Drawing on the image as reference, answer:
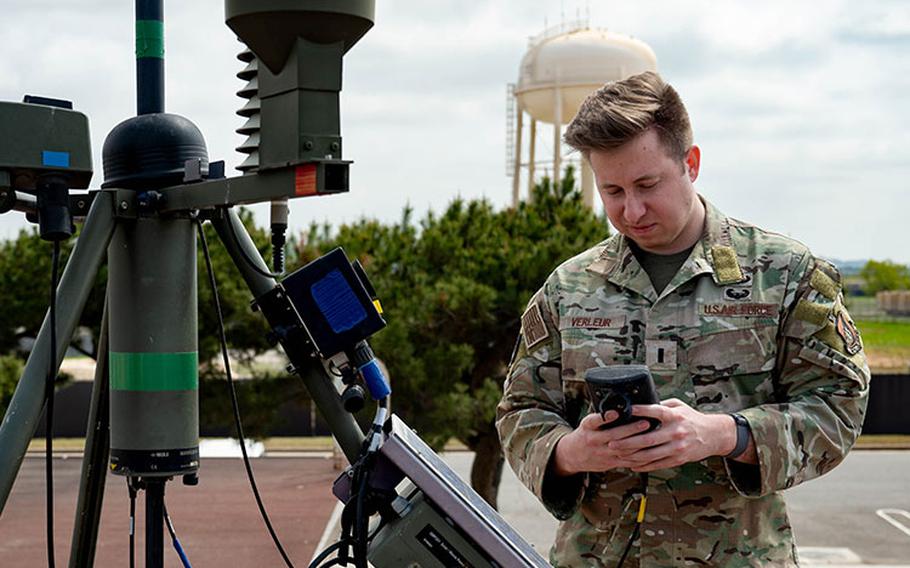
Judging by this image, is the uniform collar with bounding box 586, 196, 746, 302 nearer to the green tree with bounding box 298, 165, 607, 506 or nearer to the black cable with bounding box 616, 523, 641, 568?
the black cable with bounding box 616, 523, 641, 568

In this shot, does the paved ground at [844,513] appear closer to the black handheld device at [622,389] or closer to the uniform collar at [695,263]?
the uniform collar at [695,263]

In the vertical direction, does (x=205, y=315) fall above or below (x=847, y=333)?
below

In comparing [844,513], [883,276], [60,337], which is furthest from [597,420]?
[883,276]

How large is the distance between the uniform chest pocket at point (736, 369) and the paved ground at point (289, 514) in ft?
25.0

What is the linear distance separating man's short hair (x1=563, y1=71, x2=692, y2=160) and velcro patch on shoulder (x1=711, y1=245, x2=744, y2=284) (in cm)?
20

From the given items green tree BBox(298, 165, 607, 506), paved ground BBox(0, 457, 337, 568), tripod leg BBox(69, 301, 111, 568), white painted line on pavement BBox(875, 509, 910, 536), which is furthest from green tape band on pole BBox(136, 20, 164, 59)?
white painted line on pavement BBox(875, 509, 910, 536)

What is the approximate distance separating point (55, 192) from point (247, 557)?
28.2 ft

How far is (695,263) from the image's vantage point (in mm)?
2334

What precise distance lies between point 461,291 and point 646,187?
26.4 ft

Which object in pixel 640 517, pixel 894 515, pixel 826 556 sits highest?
pixel 640 517

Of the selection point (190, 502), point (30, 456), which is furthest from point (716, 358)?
point (30, 456)

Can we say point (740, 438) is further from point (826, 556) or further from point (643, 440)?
point (826, 556)

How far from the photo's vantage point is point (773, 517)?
230 centimetres

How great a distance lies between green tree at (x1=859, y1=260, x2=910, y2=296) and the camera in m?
65.6
